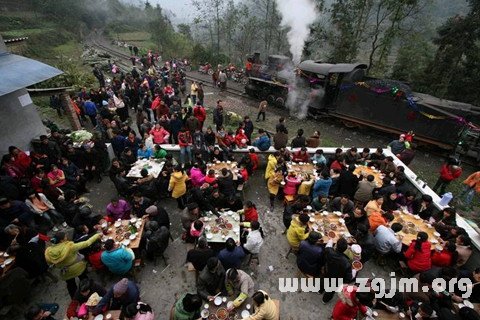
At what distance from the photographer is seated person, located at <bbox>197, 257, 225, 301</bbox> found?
4.75 metres

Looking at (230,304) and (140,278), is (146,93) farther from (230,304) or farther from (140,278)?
(230,304)

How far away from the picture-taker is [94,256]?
5.37 m

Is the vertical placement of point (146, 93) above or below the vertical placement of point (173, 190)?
above

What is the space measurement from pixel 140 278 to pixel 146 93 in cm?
960

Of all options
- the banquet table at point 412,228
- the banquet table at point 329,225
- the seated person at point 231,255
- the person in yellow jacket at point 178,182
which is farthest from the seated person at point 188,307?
the banquet table at point 412,228

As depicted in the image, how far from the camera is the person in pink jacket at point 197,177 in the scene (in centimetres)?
746

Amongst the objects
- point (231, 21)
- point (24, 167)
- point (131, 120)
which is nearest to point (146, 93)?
point (131, 120)

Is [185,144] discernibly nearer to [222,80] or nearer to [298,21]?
[222,80]

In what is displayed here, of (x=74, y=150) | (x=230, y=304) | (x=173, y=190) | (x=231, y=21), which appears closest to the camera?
(x=230, y=304)

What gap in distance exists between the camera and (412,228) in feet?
20.5

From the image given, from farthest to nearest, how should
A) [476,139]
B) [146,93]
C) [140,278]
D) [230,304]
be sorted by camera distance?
[146,93] < [476,139] < [140,278] < [230,304]

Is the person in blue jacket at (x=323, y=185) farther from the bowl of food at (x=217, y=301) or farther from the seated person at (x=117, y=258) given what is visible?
the seated person at (x=117, y=258)

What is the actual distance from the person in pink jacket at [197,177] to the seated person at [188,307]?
141 inches

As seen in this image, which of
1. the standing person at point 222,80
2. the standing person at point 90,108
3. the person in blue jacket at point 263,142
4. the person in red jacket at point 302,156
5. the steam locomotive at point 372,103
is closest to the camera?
the person in red jacket at point 302,156
